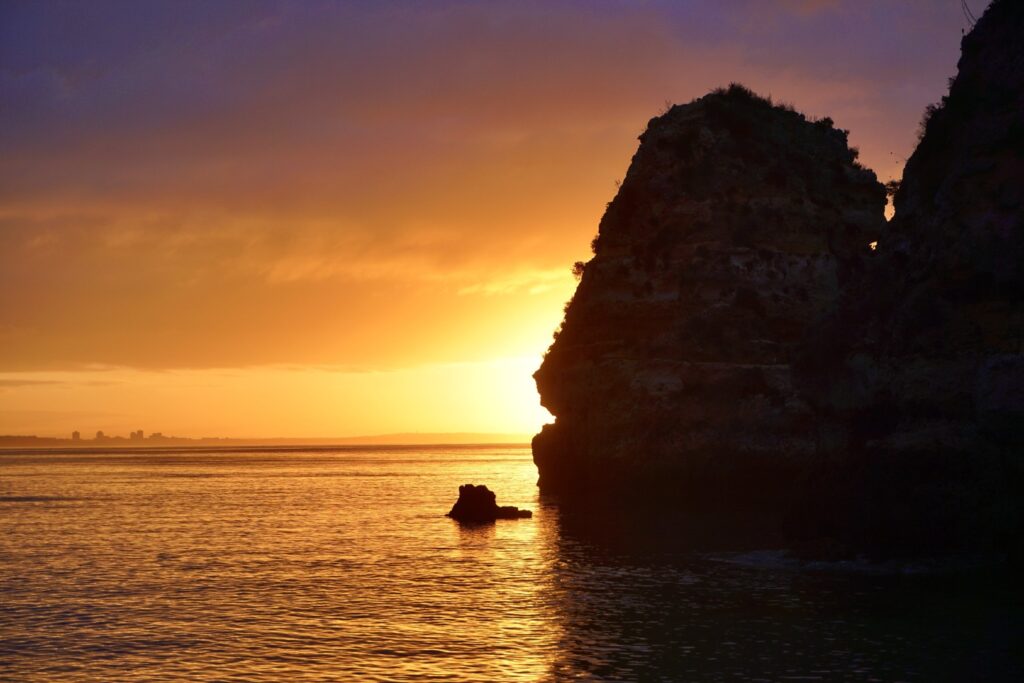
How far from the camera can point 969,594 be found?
111 feet

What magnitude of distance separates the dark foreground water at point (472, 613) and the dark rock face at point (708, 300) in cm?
1778

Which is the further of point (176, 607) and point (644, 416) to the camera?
point (644, 416)

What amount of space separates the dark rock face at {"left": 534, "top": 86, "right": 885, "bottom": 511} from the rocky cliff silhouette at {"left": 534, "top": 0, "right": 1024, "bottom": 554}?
18 cm

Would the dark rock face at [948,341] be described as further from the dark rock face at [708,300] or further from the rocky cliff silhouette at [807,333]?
the dark rock face at [708,300]

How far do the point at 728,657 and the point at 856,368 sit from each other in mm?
24208

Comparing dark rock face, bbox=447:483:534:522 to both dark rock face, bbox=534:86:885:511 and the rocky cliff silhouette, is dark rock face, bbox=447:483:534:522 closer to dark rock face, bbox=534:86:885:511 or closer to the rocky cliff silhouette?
the rocky cliff silhouette

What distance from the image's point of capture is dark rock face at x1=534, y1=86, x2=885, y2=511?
7300 centimetres

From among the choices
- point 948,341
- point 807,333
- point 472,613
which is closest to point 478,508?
point 807,333

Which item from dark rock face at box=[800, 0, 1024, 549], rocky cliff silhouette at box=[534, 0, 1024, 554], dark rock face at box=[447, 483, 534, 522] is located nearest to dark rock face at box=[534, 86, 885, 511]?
rocky cliff silhouette at box=[534, 0, 1024, 554]

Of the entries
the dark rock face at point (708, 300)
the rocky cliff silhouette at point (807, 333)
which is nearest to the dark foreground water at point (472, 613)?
the rocky cliff silhouette at point (807, 333)

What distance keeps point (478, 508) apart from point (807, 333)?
27.8 metres

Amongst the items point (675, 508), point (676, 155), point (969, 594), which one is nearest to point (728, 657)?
point (969, 594)

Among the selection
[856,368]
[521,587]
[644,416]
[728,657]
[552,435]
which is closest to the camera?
[728,657]

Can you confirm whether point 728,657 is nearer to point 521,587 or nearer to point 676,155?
point 521,587
